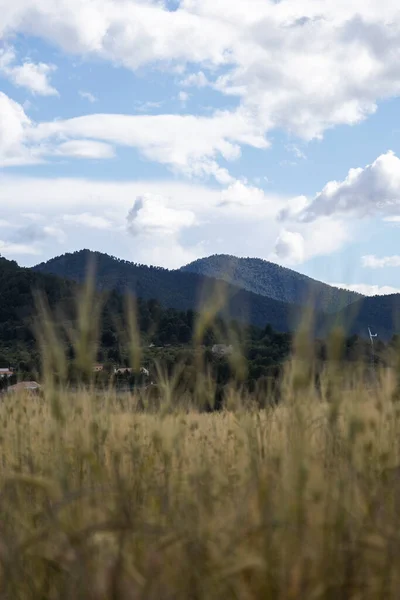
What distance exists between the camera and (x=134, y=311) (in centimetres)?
348

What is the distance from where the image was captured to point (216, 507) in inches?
106

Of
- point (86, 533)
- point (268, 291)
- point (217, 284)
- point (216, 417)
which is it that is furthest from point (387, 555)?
point (268, 291)

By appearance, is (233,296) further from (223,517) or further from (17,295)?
(17,295)

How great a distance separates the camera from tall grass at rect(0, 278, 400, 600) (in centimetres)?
214

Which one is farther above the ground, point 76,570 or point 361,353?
point 361,353

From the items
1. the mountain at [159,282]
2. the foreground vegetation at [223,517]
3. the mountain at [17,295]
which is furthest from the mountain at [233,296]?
the mountain at [17,295]

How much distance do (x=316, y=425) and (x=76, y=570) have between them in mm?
1671

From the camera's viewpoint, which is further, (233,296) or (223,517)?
(233,296)

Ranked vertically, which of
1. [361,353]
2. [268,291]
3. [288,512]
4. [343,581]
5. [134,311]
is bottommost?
[343,581]

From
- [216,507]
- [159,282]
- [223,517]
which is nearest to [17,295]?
[159,282]

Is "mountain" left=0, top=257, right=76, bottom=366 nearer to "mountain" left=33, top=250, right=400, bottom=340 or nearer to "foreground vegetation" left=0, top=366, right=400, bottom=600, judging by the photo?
"mountain" left=33, top=250, right=400, bottom=340

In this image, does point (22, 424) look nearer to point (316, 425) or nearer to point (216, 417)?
point (216, 417)

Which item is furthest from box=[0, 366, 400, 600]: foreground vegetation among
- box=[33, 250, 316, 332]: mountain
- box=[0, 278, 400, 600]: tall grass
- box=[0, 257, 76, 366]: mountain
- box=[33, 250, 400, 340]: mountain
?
box=[33, 250, 316, 332]: mountain

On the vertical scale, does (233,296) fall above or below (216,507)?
above
